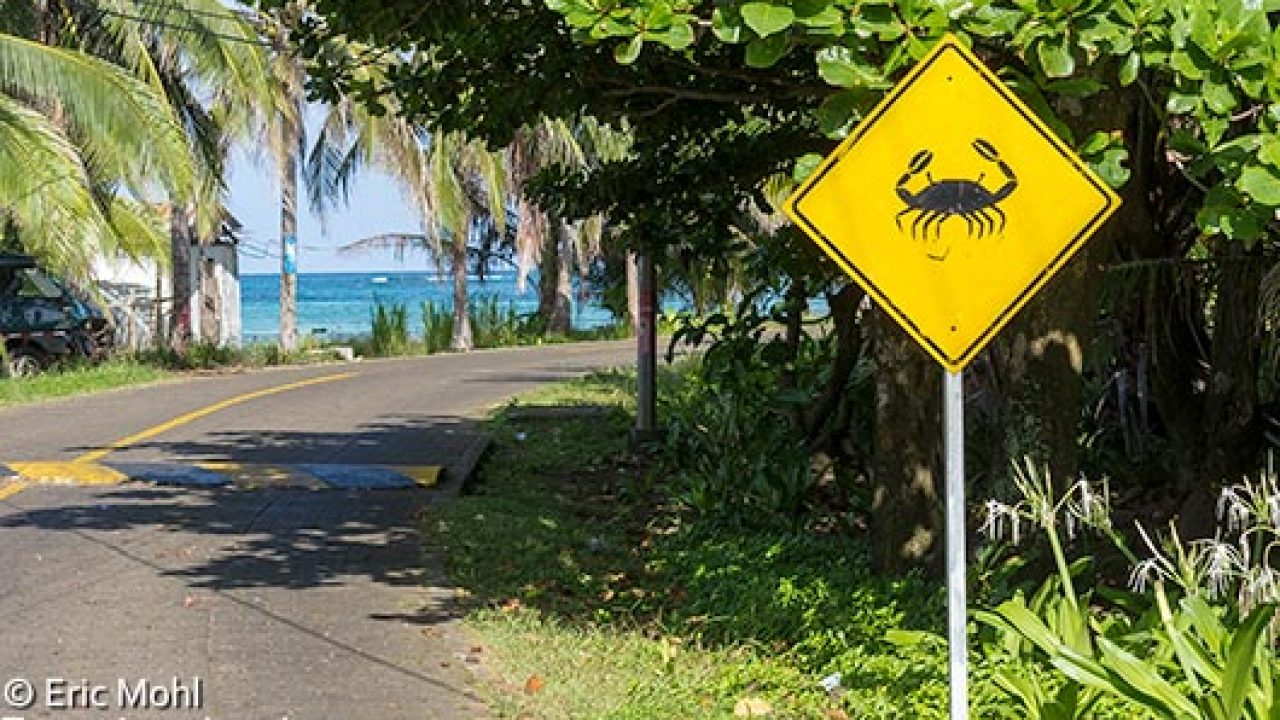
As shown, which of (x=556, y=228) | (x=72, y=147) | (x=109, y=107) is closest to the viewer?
(x=109, y=107)

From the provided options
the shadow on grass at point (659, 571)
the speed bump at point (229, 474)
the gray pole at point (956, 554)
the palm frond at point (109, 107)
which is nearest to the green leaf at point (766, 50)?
the gray pole at point (956, 554)

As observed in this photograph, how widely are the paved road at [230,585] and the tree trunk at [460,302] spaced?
1797 cm

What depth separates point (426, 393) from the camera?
2047cm

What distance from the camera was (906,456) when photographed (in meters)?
8.07

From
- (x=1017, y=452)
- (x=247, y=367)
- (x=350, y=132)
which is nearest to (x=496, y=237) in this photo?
(x=350, y=132)

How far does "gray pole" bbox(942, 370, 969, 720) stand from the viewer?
4.80 metres

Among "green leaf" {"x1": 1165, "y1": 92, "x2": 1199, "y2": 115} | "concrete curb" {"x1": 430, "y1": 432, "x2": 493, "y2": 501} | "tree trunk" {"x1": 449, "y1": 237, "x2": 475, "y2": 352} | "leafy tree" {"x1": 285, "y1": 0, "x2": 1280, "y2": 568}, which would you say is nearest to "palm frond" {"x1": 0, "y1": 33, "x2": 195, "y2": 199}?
"concrete curb" {"x1": 430, "y1": 432, "x2": 493, "y2": 501}

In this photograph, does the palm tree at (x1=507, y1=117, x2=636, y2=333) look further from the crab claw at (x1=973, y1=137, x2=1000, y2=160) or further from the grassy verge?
the crab claw at (x1=973, y1=137, x2=1000, y2=160)

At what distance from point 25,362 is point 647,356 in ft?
38.1

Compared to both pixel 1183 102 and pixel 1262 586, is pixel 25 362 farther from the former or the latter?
pixel 1262 586

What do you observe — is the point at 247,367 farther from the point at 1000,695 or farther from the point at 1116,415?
the point at 1000,695

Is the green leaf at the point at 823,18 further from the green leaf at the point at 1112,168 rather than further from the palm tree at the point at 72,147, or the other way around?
the palm tree at the point at 72,147

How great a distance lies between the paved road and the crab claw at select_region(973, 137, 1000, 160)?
9.36 ft

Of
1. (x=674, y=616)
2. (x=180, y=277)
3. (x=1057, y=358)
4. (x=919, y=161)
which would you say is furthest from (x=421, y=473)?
(x=180, y=277)
